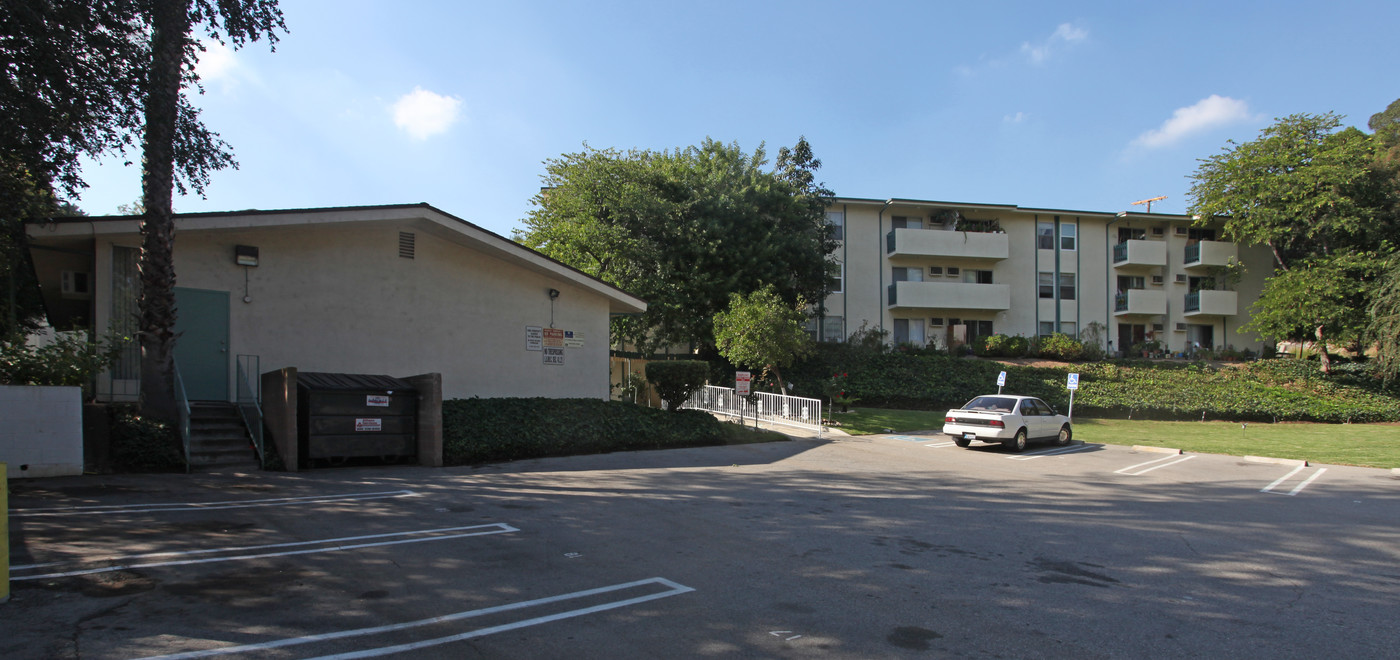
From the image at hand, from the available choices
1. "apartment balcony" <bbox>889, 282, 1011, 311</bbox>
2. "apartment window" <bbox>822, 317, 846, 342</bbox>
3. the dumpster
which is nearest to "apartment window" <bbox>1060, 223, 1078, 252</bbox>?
"apartment balcony" <bbox>889, 282, 1011, 311</bbox>

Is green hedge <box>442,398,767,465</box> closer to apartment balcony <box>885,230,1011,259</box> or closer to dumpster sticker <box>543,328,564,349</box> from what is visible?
dumpster sticker <box>543,328,564,349</box>

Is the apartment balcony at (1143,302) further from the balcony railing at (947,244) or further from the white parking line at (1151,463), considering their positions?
the white parking line at (1151,463)

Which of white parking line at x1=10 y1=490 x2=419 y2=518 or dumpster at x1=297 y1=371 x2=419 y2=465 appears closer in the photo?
white parking line at x1=10 y1=490 x2=419 y2=518

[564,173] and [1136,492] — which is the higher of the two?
[564,173]

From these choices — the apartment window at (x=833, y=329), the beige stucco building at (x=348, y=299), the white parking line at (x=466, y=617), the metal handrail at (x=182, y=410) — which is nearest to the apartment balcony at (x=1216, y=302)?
the apartment window at (x=833, y=329)

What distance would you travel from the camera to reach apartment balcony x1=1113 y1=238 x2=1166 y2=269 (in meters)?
38.8

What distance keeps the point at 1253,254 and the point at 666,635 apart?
47605mm

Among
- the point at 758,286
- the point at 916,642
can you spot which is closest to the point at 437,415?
the point at 916,642

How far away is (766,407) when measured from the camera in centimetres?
2444

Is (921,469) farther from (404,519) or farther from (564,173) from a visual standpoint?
(564,173)

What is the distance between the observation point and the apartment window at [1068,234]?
39406mm

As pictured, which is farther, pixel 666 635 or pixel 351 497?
pixel 351 497

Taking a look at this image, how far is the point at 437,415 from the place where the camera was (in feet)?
42.0

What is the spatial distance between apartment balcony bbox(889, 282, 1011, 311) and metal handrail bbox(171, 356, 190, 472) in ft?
102
